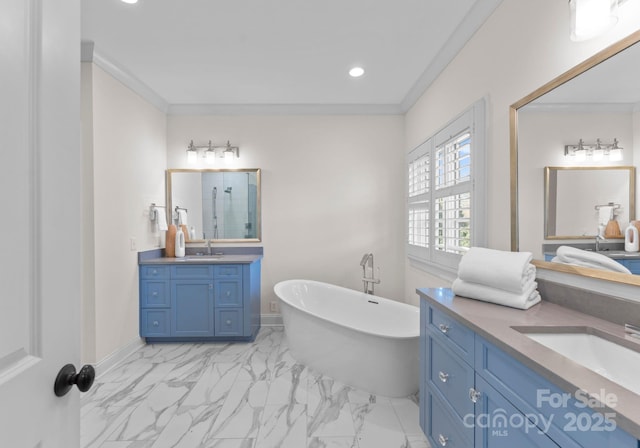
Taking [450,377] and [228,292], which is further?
[228,292]

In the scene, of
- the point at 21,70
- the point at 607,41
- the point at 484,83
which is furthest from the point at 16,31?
the point at 484,83

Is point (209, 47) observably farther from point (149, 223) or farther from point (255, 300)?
point (255, 300)

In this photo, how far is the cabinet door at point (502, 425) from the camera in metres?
0.96

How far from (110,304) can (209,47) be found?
7.75 ft

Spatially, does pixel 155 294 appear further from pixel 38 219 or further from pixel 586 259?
pixel 586 259

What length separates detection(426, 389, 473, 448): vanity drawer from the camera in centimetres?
138

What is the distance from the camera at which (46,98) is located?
648mm

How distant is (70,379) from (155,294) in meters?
2.92

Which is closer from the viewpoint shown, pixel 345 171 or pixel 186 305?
pixel 186 305

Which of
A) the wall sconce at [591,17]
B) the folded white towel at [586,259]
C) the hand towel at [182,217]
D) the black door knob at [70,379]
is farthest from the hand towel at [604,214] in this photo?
the hand towel at [182,217]

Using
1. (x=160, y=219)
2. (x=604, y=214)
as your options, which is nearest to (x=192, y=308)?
(x=160, y=219)

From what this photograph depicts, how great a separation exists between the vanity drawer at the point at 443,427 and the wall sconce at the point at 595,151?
4.00 feet

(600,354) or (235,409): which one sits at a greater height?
(600,354)

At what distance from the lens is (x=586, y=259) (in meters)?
1.38
